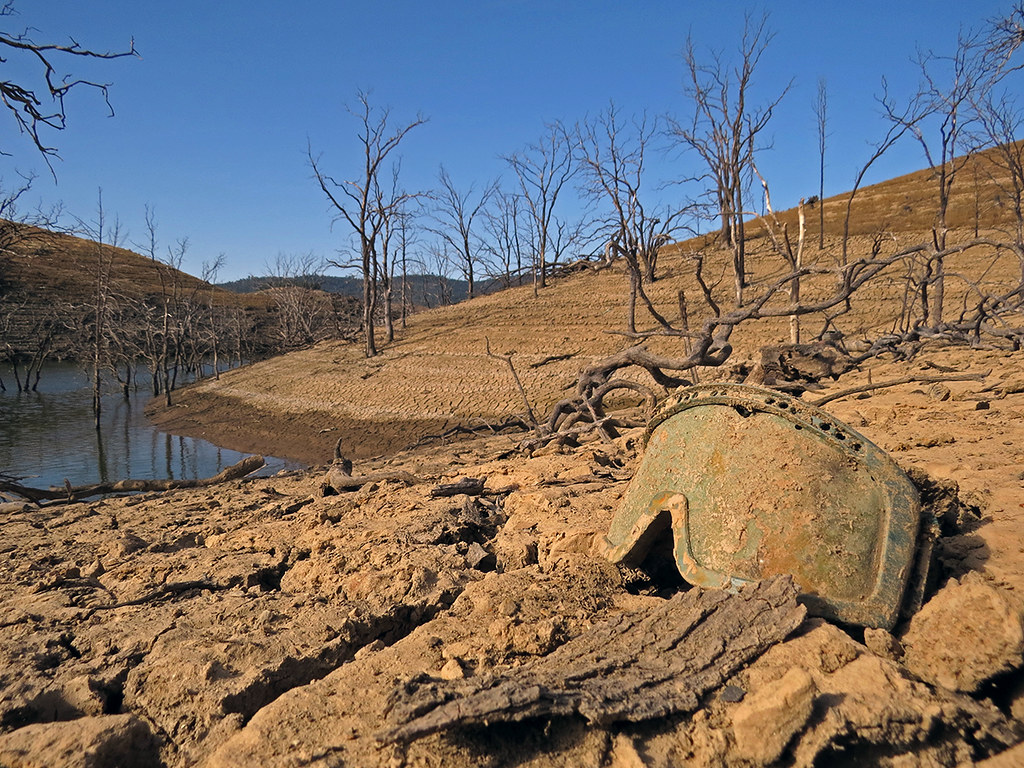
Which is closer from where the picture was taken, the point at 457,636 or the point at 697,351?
the point at 457,636

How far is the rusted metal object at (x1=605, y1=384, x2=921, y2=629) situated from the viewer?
239 cm

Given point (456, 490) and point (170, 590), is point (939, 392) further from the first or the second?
point (170, 590)

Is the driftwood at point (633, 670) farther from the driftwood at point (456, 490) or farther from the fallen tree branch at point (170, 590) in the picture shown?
the driftwood at point (456, 490)

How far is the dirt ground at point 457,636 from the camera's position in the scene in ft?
6.17

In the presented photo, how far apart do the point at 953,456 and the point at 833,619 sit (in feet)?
8.63

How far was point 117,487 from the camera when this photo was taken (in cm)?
790

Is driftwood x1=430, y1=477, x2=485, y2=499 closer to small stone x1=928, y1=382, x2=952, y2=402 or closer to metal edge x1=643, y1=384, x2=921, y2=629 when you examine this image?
metal edge x1=643, y1=384, x2=921, y2=629

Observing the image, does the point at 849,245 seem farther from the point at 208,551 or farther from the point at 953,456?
the point at 208,551

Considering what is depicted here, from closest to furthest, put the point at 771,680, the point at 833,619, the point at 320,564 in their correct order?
1. the point at 771,680
2. the point at 833,619
3. the point at 320,564

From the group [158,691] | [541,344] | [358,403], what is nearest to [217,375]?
[358,403]

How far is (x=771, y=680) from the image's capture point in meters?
2.04

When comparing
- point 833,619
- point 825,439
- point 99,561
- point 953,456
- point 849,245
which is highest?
point 849,245

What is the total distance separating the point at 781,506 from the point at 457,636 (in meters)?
1.58

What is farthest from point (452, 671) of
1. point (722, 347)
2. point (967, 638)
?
point (722, 347)
